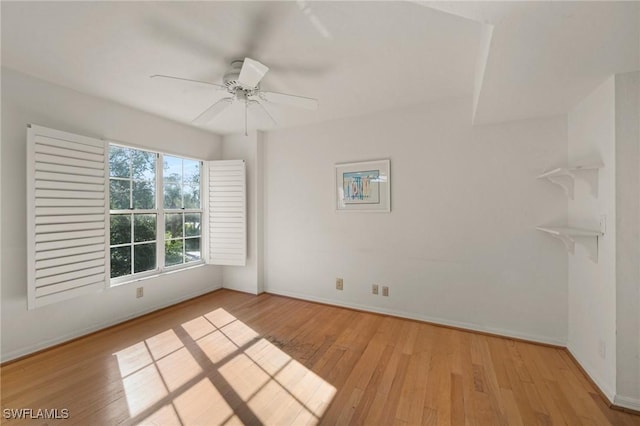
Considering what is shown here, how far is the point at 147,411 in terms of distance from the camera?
164 cm

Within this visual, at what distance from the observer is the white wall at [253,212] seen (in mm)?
3844

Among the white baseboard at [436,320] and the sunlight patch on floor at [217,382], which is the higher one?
the white baseboard at [436,320]

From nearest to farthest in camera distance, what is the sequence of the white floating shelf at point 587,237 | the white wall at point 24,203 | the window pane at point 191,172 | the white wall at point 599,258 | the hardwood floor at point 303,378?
the hardwood floor at point 303,378 < the white wall at point 599,258 < the white floating shelf at point 587,237 < the white wall at point 24,203 < the window pane at point 191,172

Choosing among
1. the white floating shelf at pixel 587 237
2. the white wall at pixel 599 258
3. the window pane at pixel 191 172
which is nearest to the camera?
the white wall at pixel 599 258

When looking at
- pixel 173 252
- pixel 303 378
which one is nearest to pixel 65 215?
pixel 173 252

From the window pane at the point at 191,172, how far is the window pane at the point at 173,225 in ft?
1.71

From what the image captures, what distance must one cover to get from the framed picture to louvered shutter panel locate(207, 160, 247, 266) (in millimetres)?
1498

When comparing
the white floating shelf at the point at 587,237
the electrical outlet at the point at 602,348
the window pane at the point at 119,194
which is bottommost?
the electrical outlet at the point at 602,348

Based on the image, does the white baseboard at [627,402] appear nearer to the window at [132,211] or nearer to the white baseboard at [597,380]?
the white baseboard at [597,380]

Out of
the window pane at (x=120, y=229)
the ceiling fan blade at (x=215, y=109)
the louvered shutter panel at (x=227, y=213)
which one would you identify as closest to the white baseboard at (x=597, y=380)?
the ceiling fan blade at (x=215, y=109)

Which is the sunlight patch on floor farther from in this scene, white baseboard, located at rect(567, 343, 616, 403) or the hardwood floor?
white baseboard, located at rect(567, 343, 616, 403)

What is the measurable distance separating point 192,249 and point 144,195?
104cm

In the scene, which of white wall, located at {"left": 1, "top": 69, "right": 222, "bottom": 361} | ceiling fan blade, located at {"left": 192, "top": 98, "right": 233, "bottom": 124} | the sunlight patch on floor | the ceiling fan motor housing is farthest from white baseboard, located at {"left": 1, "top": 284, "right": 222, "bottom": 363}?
the ceiling fan motor housing

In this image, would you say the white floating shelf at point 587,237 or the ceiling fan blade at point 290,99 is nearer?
the white floating shelf at point 587,237
